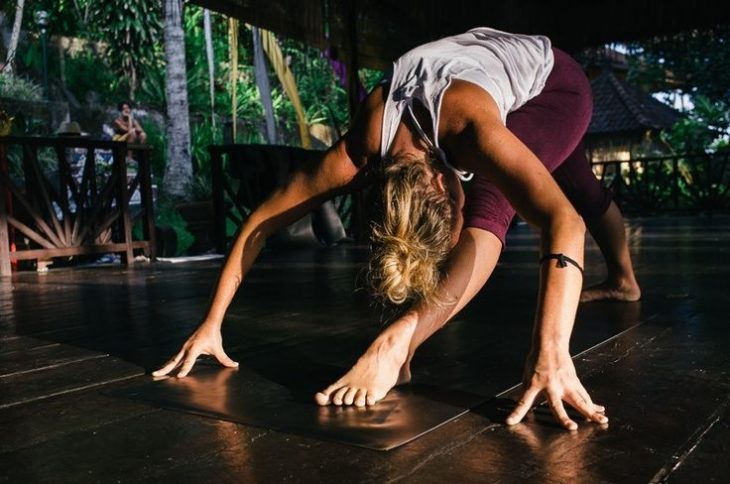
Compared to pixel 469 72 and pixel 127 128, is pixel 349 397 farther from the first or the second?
pixel 127 128

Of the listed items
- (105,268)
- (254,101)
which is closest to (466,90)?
(105,268)

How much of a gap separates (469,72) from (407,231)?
1.41 feet

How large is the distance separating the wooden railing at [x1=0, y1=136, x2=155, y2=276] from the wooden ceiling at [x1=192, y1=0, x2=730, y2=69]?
4.79ft

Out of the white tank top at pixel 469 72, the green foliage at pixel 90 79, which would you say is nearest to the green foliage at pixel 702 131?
the green foliage at pixel 90 79

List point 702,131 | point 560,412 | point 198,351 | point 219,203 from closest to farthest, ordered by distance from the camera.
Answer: point 560,412, point 198,351, point 219,203, point 702,131

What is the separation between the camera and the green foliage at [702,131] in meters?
16.4

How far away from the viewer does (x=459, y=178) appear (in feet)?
5.08

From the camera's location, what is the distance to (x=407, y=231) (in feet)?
4.43

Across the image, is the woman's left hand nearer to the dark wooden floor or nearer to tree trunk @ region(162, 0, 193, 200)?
the dark wooden floor

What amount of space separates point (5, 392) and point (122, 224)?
4.18 m

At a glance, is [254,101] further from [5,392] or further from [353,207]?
[5,392]

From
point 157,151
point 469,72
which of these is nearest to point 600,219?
point 469,72

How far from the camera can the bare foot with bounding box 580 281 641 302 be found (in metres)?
2.52

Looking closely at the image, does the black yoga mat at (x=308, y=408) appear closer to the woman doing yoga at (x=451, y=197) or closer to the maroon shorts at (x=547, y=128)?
the woman doing yoga at (x=451, y=197)
